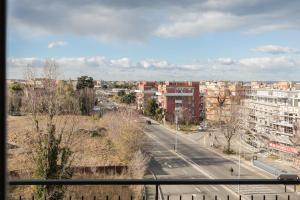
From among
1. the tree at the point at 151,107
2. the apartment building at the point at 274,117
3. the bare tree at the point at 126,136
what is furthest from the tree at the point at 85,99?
the apartment building at the point at 274,117

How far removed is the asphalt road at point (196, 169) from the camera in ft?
48.8

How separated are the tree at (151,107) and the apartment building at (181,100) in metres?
1.10

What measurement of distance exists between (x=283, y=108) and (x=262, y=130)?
3044 mm

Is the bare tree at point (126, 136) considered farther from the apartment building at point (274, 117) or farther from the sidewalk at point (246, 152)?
the apartment building at point (274, 117)

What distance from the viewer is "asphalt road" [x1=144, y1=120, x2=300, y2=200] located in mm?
14859

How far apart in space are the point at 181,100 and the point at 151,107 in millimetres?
3916

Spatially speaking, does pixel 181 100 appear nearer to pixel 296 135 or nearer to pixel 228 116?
pixel 228 116

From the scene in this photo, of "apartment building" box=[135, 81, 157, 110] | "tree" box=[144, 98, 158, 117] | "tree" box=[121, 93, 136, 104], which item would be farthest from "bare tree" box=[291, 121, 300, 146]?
"tree" box=[121, 93, 136, 104]

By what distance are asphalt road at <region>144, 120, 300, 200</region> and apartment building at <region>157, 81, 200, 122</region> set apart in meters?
11.2

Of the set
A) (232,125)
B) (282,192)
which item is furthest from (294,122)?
(282,192)

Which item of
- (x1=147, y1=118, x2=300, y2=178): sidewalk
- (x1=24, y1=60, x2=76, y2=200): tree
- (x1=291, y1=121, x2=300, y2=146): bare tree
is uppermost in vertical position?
(x1=24, y1=60, x2=76, y2=200): tree

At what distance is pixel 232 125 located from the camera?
27547 mm

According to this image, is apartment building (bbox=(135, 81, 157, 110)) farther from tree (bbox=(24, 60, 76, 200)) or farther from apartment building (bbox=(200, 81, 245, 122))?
tree (bbox=(24, 60, 76, 200))

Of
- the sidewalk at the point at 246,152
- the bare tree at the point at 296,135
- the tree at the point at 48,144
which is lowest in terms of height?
the sidewalk at the point at 246,152
